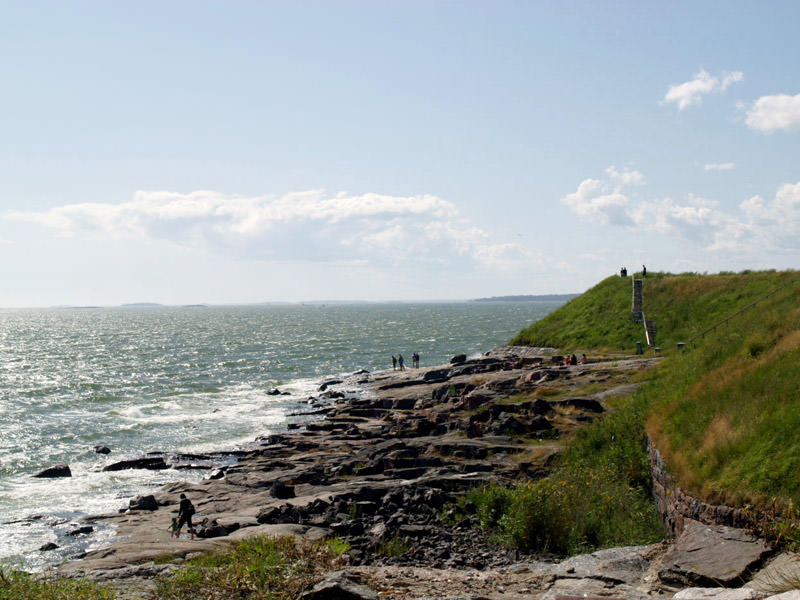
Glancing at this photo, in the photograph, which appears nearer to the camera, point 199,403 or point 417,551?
point 417,551

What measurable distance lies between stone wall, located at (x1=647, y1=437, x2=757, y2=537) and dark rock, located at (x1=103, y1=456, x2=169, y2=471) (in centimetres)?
2221

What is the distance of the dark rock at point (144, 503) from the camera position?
75.7 ft

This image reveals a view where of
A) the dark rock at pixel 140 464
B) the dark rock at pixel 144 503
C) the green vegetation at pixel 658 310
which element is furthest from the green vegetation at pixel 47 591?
the green vegetation at pixel 658 310

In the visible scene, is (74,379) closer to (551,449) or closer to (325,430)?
(325,430)

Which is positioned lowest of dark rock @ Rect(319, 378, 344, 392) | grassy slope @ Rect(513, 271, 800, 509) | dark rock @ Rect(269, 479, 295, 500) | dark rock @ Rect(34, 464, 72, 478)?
dark rock @ Rect(34, 464, 72, 478)

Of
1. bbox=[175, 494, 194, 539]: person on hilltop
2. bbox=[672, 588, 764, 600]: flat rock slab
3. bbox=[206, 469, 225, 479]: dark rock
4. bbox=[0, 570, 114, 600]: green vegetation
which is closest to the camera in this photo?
bbox=[672, 588, 764, 600]: flat rock slab

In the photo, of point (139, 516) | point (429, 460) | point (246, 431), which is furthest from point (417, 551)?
point (246, 431)

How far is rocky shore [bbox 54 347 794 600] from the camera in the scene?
32.5 feet

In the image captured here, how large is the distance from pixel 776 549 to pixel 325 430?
1045 inches

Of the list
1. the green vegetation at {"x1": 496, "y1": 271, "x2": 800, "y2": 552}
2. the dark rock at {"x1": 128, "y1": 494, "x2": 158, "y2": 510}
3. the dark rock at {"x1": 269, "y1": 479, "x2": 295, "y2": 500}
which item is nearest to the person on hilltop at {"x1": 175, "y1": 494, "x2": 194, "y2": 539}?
the dark rock at {"x1": 269, "y1": 479, "x2": 295, "y2": 500}

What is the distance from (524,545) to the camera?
1318 centimetres

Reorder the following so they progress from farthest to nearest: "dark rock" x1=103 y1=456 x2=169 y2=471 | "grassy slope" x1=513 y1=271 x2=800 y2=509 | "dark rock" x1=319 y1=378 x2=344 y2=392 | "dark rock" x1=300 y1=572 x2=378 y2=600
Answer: "dark rock" x1=319 y1=378 x2=344 y2=392, "dark rock" x1=103 y1=456 x2=169 y2=471, "grassy slope" x1=513 y1=271 x2=800 y2=509, "dark rock" x1=300 y1=572 x2=378 y2=600

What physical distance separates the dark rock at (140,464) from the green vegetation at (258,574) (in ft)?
68.2

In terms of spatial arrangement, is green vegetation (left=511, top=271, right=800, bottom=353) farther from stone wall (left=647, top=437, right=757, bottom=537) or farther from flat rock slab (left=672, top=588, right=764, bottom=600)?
flat rock slab (left=672, top=588, right=764, bottom=600)
